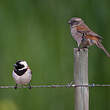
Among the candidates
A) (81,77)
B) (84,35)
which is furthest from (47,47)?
(81,77)

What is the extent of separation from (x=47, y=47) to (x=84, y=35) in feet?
3.23

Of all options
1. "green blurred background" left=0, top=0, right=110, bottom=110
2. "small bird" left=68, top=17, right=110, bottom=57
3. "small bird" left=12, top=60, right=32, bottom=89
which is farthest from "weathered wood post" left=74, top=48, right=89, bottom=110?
"green blurred background" left=0, top=0, right=110, bottom=110

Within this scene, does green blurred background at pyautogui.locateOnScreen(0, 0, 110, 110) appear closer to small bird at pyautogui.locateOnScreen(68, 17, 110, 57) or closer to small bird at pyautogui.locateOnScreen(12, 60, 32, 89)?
small bird at pyautogui.locateOnScreen(68, 17, 110, 57)

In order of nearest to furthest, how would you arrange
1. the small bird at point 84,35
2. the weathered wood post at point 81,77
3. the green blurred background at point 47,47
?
the weathered wood post at point 81,77 < the small bird at point 84,35 < the green blurred background at point 47,47

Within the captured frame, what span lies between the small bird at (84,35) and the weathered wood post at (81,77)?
1.63 ft

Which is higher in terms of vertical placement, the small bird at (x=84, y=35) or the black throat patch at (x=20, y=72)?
the small bird at (x=84, y=35)

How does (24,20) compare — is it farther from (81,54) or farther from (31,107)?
(81,54)

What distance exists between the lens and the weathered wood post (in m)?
4.59

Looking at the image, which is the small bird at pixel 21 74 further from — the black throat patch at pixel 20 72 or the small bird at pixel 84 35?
the small bird at pixel 84 35

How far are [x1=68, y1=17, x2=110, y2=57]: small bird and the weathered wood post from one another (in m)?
0.50

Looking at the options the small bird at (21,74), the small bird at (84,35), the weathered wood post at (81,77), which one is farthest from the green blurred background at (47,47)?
the weathered wood post at (81,77)

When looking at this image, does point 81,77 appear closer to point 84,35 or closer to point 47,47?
point 84,35

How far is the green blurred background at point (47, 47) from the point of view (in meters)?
6.39

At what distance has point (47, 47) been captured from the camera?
6449mm
